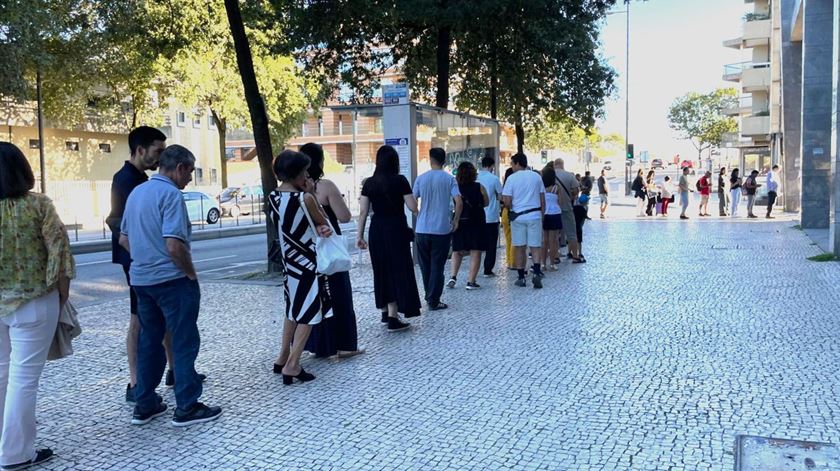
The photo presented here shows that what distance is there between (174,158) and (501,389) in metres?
2.84

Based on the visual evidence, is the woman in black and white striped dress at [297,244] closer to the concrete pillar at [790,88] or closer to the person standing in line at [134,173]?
the person standing in line at [134,173]

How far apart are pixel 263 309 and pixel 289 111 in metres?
28.3

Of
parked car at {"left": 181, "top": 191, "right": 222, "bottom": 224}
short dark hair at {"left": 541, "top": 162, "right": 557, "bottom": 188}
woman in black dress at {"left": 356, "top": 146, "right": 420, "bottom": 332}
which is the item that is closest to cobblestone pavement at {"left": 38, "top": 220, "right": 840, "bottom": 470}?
woman in black dress at {"left": 356, "top": 146, "right": 420, "bottom": 332}

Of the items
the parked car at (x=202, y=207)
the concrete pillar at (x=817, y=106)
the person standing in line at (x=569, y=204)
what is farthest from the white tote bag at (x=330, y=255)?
the parked car at (x=202, y=207)

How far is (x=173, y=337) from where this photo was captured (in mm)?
4688

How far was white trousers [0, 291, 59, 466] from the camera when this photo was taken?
3.99 m

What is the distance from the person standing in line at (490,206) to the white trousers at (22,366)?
710cm

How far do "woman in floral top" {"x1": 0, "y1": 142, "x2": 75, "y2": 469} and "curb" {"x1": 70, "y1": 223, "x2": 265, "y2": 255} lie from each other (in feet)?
50.6

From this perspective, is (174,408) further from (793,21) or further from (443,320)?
(793,21)

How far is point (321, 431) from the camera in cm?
456

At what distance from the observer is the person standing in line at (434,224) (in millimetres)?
8484

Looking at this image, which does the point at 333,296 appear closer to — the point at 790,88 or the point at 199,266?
the point at 199,266

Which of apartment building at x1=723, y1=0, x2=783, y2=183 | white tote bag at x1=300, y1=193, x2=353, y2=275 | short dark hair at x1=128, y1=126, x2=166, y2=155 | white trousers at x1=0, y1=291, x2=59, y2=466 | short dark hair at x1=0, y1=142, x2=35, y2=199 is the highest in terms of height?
apartment building at x1=723, y1=0, x2=783, y2=183

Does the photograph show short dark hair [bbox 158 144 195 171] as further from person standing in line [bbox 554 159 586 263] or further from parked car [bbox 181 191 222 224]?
parked car [bbox 181 191 222 224]
